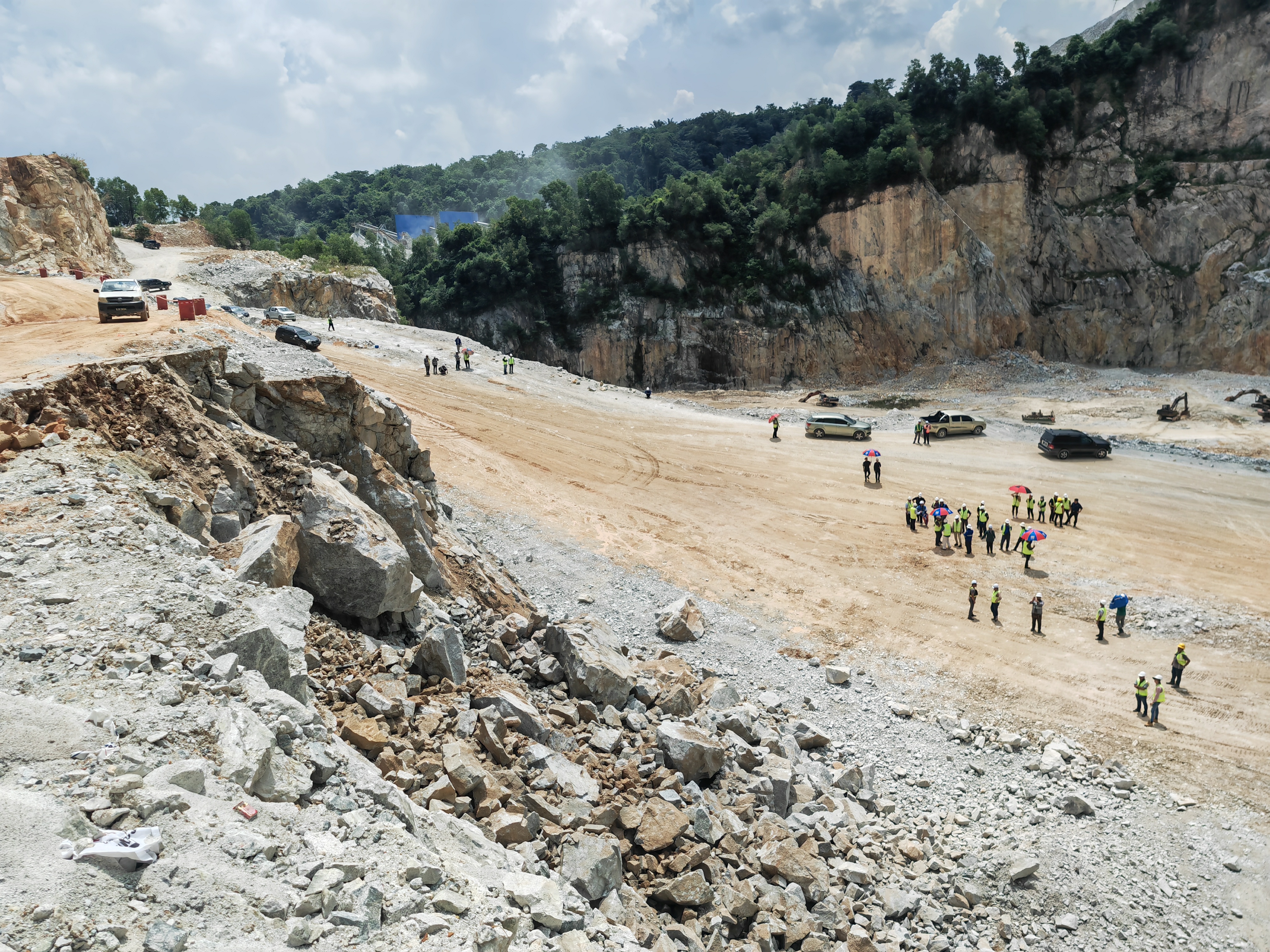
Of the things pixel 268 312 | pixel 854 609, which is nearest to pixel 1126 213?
pixel 854 609

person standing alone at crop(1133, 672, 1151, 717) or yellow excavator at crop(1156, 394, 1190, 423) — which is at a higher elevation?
yellow excavator at crop(1156, 394, 1190, 423)

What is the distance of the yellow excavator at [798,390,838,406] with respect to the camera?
4591 cm

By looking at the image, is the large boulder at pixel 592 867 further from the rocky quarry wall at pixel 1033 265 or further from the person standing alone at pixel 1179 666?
the rocky quarry wall at pixel 1033 265

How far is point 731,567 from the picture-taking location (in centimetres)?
2239

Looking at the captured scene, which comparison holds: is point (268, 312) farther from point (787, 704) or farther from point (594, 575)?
point (787, 704)

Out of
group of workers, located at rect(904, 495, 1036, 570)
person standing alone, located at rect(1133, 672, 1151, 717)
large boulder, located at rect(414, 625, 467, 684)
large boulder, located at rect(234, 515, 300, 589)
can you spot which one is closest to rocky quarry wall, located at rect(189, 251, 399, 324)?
group of workers, located at rect(904, 495, 1036, 570)

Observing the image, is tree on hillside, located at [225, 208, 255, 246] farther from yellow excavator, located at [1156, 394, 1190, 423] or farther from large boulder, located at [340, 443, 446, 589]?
yellow excavator, located at [1156, 394, 1190, 423]

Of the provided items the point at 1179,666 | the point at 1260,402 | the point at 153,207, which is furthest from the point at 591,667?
the point at 153,207

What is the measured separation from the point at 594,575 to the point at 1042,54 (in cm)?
6117

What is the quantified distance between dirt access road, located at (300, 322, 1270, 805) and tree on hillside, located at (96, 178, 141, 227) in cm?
6840

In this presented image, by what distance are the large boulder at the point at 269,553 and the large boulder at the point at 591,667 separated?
4179 millimetres

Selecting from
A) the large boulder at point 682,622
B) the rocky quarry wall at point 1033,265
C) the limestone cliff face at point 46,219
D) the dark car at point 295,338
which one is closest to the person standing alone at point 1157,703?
the large boulder at point 682,622

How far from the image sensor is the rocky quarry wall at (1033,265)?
5191 cm

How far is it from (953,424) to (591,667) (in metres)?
30.8
